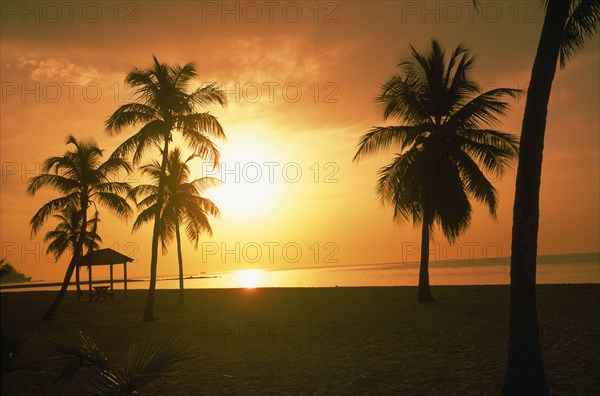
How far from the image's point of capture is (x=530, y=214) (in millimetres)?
7402

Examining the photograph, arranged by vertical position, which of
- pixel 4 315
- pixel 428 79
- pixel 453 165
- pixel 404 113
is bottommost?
pixel 4 315

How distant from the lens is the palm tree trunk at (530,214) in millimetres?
7387

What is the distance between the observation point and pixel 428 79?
22734 millimetres

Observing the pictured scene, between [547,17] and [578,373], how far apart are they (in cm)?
587

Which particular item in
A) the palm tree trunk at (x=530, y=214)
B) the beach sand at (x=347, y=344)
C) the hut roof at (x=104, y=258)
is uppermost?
the palm tree trunk at (x=530, y=214)

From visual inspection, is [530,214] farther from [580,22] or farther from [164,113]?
[164,113]

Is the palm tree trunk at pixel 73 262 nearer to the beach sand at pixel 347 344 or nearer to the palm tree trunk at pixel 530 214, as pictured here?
the beach sand at pixel 347 344

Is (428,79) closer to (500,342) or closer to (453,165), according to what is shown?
(453,165)

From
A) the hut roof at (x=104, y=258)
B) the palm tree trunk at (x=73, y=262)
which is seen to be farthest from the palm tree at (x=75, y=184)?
the hut roof at (x=104, y=258)

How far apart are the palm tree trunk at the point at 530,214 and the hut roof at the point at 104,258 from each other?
33428 mm

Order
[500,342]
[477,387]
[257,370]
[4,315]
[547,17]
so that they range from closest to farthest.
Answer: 1. [547,17]
2. [477,387]
3. [257,370]
4. [500,342]
5. [4,315]

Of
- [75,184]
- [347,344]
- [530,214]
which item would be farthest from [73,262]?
[530,214]

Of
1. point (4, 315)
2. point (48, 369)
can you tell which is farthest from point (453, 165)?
point (4, 315)

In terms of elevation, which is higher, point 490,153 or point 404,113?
point 404,113
